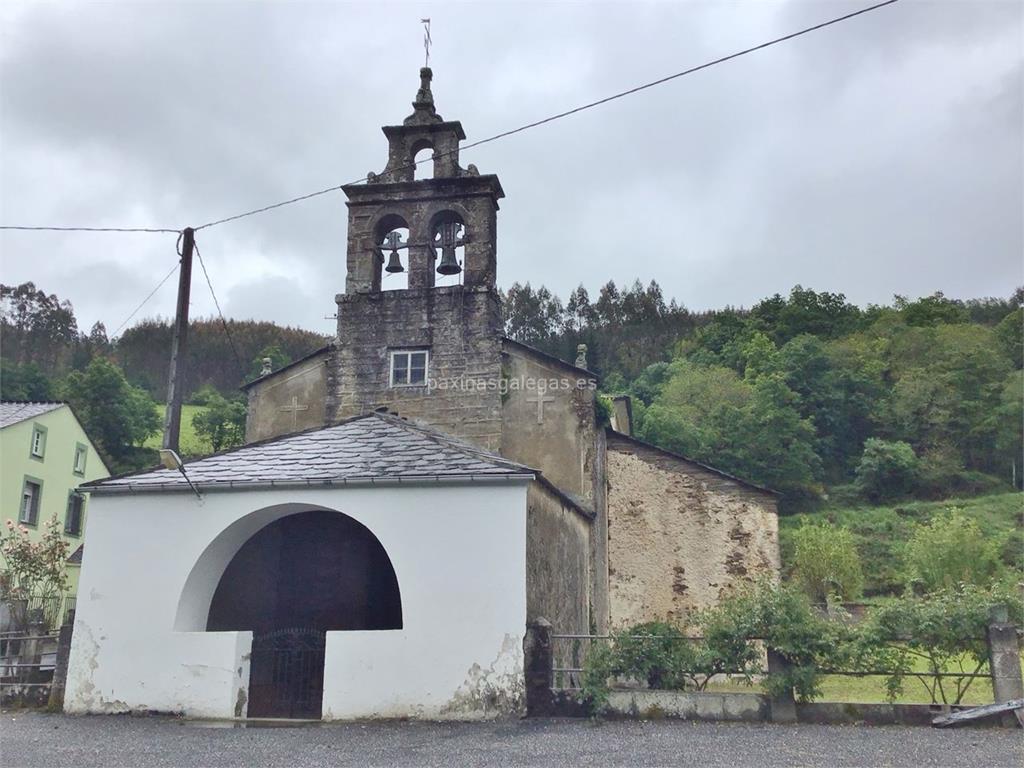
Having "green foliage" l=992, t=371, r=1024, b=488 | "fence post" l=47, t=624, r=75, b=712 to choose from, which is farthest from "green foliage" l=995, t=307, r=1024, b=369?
"fence post" l=47, t=624, r=75, b=712

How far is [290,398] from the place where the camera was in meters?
19.6

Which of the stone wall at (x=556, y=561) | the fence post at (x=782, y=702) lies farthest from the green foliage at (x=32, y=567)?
the fence post at (x=782, y=702)

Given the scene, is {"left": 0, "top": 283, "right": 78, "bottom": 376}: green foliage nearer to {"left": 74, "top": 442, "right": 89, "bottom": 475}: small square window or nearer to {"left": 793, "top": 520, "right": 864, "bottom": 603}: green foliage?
{"left": 74, "top": 442, "right": 89, "bottom": 475}: small square window

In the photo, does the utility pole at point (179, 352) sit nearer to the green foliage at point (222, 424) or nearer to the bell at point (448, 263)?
the bell at point (448, 263)

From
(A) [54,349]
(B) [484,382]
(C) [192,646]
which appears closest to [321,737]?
(C) [192,646]

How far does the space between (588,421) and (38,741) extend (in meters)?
11.1

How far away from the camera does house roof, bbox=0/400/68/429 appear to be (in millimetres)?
30609

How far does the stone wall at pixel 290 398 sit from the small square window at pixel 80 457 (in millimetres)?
18810

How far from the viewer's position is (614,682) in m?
11.6

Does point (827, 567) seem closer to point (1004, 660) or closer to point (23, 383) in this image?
point (1004, 660)

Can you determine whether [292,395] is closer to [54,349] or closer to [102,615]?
[102,615]

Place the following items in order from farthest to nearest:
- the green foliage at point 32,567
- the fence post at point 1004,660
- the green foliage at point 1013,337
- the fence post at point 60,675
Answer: the green foliage at point 1013,337, the green foliage at point 32,567, the fence post at point 60,675, the fence post at point 1004,660

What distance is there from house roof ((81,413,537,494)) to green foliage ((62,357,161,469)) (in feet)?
127

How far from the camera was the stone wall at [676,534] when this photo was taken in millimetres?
20500
